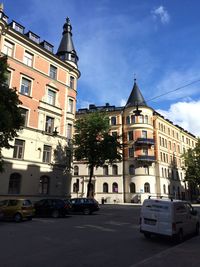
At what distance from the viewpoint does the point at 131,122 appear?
55.7 metres

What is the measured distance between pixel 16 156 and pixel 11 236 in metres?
16.1

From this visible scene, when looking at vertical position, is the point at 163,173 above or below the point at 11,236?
above

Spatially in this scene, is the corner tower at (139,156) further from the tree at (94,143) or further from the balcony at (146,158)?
the tree at (94,143)

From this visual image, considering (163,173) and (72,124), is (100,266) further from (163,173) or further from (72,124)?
(163,173)

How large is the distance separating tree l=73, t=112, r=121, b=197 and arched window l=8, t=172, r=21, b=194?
817cm

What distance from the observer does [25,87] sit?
29969 millimetres

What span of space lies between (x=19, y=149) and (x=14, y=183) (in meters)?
3.56

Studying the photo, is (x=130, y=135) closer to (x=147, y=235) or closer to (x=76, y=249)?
(x=147, y=235)

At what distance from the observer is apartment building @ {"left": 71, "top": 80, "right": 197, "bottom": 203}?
52469mm

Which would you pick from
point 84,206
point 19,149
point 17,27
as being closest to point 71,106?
point 19,149

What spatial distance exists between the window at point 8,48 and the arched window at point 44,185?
1407 centimetres

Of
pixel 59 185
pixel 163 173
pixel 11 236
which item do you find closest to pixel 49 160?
pixel 59 185

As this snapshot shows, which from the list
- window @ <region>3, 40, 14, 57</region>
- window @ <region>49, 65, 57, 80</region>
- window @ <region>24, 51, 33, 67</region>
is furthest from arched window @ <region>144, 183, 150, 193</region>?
window @ <region>3, 40, 14, 57</region>

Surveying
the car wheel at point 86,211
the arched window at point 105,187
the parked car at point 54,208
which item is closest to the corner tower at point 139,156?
the arched window at point 105,187
